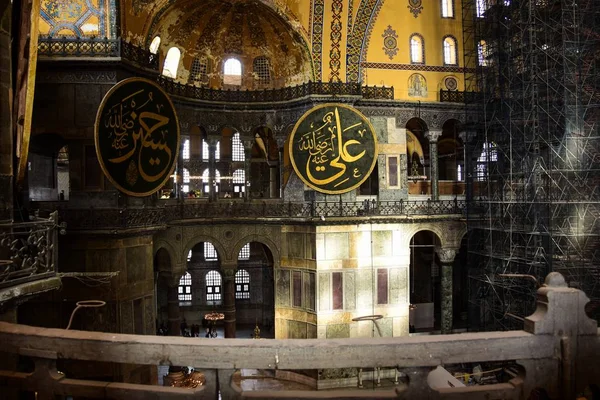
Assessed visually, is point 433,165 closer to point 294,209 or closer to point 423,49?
point 423,49

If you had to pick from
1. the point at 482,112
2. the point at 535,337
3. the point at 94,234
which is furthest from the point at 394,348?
the point at 482,112

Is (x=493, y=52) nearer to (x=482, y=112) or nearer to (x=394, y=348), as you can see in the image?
(x=482, y=112)

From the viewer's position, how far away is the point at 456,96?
52.4 feet

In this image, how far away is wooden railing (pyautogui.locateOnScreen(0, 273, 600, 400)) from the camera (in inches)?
135

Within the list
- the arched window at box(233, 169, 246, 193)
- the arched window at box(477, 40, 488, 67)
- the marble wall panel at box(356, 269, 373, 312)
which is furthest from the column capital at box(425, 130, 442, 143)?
the arched window at box(233, 169, 246, 193)

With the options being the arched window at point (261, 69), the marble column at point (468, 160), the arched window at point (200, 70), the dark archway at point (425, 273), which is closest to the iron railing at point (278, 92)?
the arched window at point (200, 70)

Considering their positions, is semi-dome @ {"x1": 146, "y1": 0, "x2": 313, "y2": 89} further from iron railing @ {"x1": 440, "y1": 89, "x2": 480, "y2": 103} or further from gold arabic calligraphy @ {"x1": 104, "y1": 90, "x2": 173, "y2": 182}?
iron railing @ {"x1": 440, "y1": 89, "x2": 480, "y2": 103}

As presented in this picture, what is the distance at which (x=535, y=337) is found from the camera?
3.61 metres

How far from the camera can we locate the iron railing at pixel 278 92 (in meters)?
14.4

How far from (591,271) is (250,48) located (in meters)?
11.7

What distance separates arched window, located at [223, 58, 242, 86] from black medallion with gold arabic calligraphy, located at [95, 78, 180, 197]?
4.04 meters

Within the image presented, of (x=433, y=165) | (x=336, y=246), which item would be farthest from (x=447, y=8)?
(x=336, y=246)

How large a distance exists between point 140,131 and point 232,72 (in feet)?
18.0

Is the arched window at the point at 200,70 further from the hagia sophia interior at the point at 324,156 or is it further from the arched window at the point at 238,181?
the arched window at the point at 238,181
